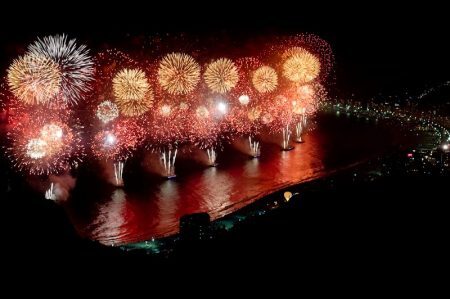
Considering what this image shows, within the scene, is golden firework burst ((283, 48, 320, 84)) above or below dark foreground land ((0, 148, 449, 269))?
above

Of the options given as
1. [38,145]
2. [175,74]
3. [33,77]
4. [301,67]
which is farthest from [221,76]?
[38,145]

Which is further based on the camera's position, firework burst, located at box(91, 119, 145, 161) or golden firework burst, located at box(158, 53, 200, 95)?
firework burst, located at box(91, 119, 145, 161)

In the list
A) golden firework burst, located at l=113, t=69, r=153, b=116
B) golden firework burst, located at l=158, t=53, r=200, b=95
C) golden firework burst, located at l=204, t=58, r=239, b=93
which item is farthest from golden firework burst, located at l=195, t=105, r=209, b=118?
golden firework burst, located at l=113, t=69, r=153, b=116

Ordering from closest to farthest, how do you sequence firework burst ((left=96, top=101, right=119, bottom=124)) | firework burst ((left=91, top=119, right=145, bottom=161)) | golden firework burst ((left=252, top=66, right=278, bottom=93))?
firework burst ((left=91, top=119, right=145, bottom=161)) < firework burst ((left=96, top=101, right=119, bottom=124)) < golden firework burst ((left=252, top=66, right=278, bottom=93))

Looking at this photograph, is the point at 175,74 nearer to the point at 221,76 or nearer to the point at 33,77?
the point at 221,76

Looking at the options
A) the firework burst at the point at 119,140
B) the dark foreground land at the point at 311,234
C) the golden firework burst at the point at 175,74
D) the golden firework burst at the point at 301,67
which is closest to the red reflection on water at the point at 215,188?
the firework burst at the point at 119,140

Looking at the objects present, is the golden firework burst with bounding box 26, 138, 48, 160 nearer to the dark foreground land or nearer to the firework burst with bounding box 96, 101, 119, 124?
the firework burst with bounding box 96, 101, 119, 124
